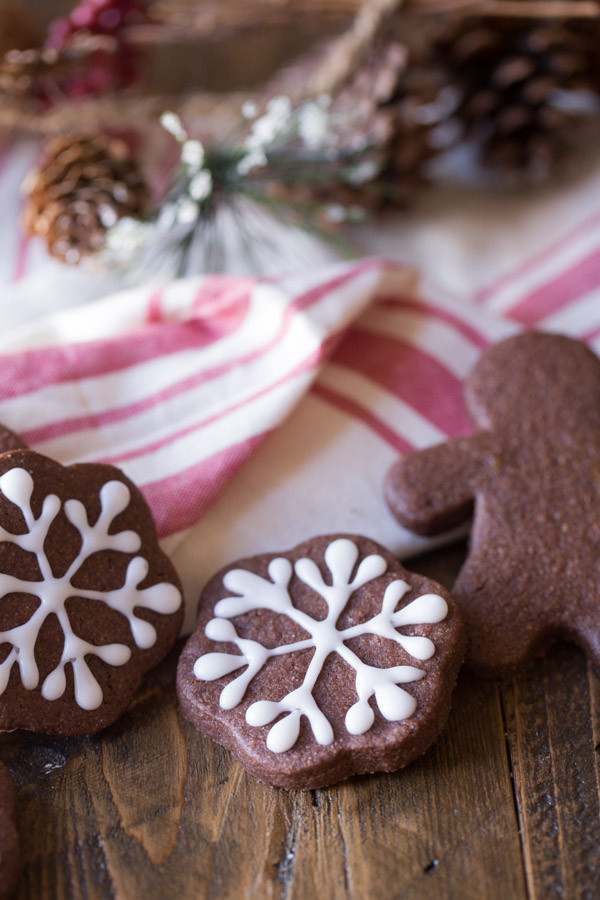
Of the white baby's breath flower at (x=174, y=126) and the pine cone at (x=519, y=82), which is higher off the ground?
the white baby's breath flower at (x=174, y=126)

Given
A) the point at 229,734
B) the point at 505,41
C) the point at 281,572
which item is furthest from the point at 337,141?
the point at 229,734

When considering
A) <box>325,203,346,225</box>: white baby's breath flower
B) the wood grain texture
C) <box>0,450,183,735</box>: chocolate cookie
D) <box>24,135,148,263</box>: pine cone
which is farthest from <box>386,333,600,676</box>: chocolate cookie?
<box>24,135,148,263</box>: pine cone

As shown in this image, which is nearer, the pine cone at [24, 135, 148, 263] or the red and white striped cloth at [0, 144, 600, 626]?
the red and white striped cloth at [0, 144, 600, 626]

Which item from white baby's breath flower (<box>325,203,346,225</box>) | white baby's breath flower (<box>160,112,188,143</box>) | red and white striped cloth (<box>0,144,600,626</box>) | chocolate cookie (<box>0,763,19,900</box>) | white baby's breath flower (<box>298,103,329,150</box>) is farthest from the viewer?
white baby's breath flower (<box>325,203,346,225</box>)

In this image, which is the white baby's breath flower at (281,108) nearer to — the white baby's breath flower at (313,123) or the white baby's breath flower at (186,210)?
the white baby's breath flower at (313,123)

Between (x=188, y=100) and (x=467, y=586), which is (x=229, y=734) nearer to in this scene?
(x=467, y=586)

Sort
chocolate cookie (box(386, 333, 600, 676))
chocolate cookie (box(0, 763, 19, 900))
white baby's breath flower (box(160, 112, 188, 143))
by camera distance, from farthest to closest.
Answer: white baby's breath flower (box(160, 112, 188, 143)) < chocolate cookie (box(386, 333, 600, 676)) < chocolate cookie (box(0, 763, 19, 900))

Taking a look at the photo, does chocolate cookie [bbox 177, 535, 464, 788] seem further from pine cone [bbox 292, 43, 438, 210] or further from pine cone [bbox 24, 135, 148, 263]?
pine cone [bbox 292, 43, 438, 210]

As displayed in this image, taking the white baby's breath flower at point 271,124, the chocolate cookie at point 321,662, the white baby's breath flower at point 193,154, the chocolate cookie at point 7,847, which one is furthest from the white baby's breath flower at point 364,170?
the chocolate cookie at point 7,847
